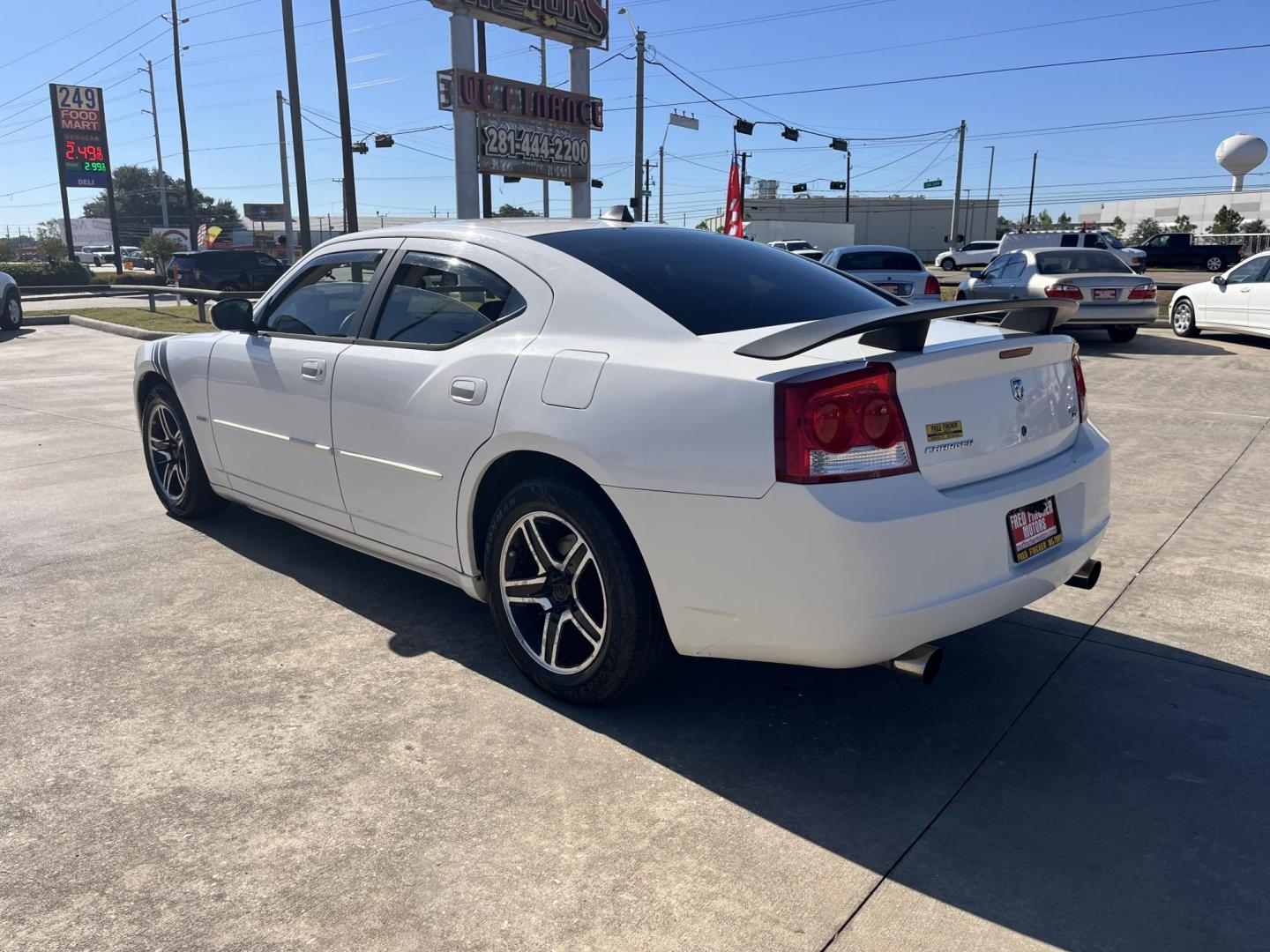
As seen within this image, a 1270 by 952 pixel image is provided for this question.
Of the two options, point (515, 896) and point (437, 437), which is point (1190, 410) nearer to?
point (437, 437)

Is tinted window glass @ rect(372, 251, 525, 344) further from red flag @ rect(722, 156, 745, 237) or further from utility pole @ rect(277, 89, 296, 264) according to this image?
utility pole @ rect(277, 89, 296, 264)

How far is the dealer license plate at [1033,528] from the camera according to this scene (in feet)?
9.55

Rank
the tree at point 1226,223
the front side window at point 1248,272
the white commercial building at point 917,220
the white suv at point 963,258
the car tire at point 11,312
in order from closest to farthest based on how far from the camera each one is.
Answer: the front side window at point 1248,272
the car tire at point 11,312
the white suv at point 963,258
the tree at point 1226,223
the white commercial building at point 917,220

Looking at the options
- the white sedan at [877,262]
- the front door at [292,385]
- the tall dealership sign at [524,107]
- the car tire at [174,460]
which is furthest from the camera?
the tall dealership sign at [524,107]

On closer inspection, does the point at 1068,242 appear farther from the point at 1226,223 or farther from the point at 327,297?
the point at 1226,223

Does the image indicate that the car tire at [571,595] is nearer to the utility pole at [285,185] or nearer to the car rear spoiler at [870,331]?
the car rear spoiler at [870,331]

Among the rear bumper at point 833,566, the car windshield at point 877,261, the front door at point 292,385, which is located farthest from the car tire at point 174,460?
the car windshield at point 877,261

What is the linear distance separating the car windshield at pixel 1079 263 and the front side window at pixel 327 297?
11.8m

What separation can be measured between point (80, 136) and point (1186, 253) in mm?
54103

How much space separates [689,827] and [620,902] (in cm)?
36

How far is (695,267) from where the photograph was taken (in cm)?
364

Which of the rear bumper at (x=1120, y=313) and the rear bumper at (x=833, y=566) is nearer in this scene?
the rear bumper at (x=833, y=566)

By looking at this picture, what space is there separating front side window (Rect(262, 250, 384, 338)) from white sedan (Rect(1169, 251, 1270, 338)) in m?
13.0

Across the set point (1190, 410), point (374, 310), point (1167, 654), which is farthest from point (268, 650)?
point (1190, 410)
